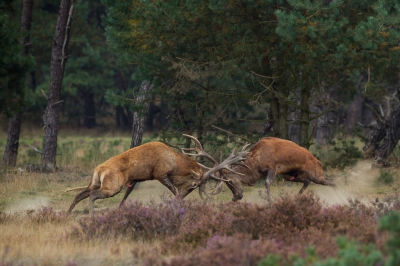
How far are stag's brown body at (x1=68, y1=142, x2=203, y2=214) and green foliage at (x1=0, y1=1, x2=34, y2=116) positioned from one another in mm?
4747

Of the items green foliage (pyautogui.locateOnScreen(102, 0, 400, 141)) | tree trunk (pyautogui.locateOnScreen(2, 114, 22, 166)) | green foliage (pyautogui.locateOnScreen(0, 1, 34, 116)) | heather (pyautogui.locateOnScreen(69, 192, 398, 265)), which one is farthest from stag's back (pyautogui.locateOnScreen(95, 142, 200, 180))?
tree trunk (pyautogui.locateOnScreen(2, 114, 22, 166))

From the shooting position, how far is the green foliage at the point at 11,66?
1542cm

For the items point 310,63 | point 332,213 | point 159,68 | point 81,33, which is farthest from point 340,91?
point 81,33

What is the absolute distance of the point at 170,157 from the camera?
1274cm

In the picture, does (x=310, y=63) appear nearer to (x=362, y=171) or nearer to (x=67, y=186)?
(x=362, y=171)

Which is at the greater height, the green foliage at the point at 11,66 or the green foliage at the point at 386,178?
the green foliage at the point at 11,66

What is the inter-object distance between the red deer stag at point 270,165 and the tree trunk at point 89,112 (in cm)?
3176

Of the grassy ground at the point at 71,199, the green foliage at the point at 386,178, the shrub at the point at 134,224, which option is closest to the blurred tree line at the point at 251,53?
the grassy ground at the point at 71,199

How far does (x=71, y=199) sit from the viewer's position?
15.0m

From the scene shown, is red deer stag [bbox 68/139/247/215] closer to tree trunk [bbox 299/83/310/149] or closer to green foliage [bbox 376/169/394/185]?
tree trunk [bbox 299/83/310/149]

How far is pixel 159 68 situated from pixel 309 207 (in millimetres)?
8974

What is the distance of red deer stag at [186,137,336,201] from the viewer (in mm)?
13062

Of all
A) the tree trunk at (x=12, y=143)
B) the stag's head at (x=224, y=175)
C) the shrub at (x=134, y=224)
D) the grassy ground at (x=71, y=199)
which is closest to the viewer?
the grassy ground at (x=71, y=199)

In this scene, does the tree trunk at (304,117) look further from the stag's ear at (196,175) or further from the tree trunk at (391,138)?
the stag's ear at (196,175)
